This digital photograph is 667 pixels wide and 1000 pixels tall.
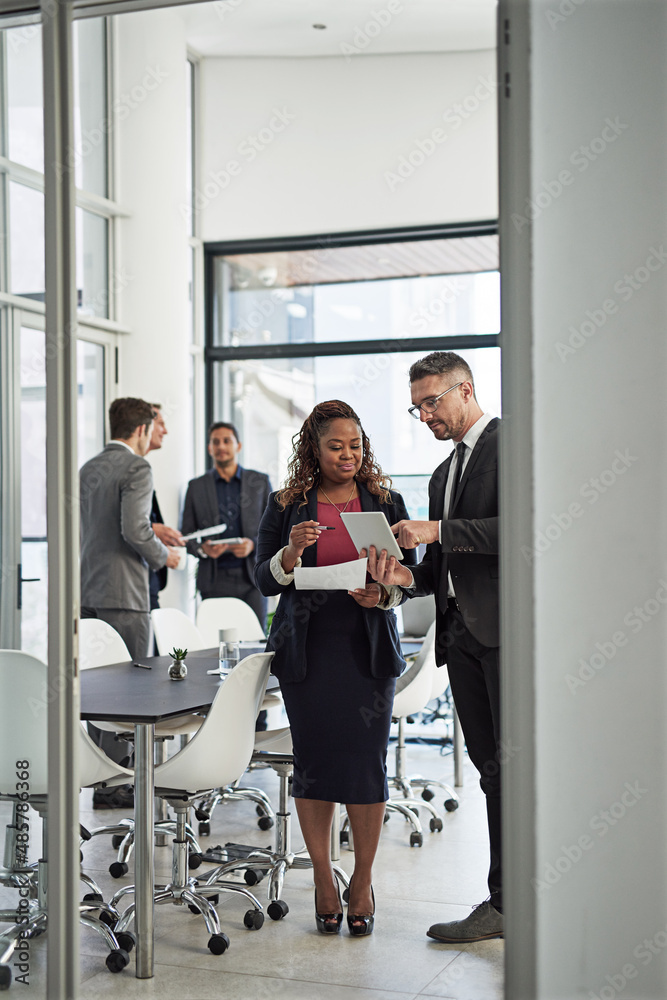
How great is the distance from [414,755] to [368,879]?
2956mm

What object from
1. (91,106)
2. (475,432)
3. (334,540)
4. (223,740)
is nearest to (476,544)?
(475,432)

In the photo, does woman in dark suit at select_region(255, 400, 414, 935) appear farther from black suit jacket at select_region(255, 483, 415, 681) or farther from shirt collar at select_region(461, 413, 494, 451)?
shirt collar at select_region(461, 413, 494, 451)

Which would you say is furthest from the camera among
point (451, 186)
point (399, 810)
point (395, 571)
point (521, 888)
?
point (451, 186)

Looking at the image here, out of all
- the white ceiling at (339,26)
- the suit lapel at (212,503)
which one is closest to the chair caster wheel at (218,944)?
the suit lapel at (212,503)

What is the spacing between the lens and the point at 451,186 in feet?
23.6

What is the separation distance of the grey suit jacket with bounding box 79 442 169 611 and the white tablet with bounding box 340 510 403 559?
213 centimetres

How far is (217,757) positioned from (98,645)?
128cm

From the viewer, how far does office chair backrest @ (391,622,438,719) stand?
467 cm

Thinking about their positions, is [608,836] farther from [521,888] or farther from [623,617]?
[623,617]

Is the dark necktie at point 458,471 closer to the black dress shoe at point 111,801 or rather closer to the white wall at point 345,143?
the black dress shoe at point 111,801

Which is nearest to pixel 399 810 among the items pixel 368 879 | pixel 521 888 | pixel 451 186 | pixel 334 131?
pixel 368 879

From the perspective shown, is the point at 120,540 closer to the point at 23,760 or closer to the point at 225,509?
the point at 225,509

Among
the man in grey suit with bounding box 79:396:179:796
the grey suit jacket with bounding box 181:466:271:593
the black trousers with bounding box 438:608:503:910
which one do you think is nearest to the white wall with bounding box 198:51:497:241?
the grey suit jacket with bounding box 181:466:271:593

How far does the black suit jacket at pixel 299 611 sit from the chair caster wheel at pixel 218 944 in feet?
2.76
